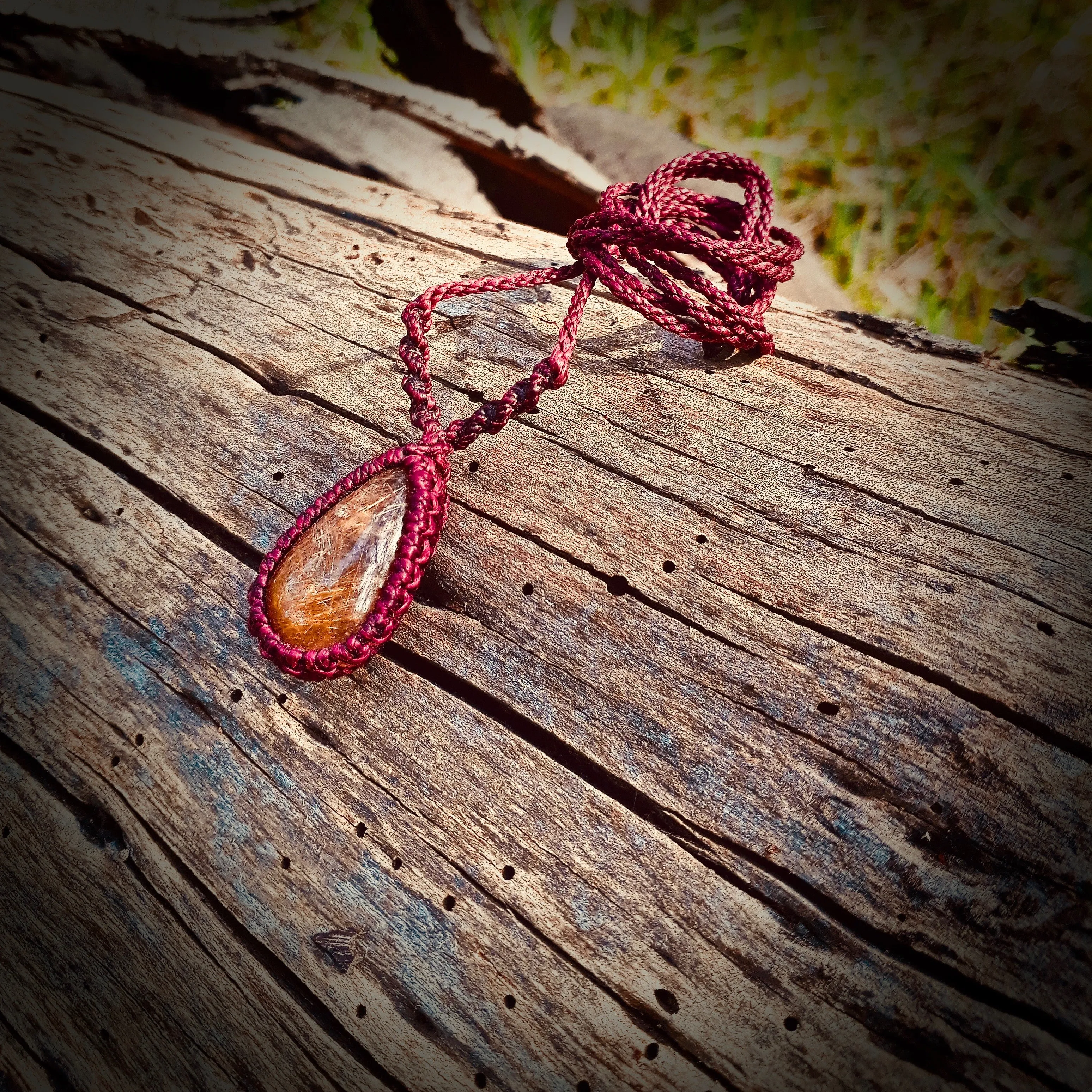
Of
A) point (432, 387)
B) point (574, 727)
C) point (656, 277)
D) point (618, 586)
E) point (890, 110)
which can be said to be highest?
point (890, 110)

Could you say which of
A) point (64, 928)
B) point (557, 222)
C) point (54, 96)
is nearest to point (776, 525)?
point (64, 928)

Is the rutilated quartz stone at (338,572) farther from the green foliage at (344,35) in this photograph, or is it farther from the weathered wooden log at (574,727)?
the green foliage at (344,35)

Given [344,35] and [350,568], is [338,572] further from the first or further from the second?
[344,35]

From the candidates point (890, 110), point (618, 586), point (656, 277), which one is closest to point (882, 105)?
point (890, 110)

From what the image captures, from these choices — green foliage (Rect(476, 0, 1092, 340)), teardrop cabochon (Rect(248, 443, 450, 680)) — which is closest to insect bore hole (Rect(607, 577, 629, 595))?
teardrop cabochon (Rect(248, 443, 450, 680))

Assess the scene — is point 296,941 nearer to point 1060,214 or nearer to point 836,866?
point 836,866
